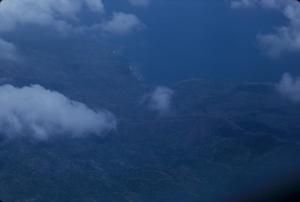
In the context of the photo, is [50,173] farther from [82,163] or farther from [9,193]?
[9,193]

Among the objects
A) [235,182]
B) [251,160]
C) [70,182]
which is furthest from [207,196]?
[70,182]

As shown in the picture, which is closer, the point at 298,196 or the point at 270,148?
the point at 298,196

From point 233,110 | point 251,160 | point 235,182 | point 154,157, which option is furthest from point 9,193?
point 233,110

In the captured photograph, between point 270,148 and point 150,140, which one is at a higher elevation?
point 150,140

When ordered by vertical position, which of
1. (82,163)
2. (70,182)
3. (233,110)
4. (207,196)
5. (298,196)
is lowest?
(298,196)

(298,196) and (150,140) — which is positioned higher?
(150,140)

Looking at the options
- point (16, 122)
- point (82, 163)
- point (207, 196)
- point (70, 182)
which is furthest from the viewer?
point (16, 122)

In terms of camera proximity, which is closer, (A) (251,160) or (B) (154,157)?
(A) (251,160)

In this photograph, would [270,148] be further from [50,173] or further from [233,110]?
[50,173]

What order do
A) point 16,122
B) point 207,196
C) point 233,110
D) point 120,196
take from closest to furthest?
point 207,196
point 120,196
point 233,110
point 16,122
